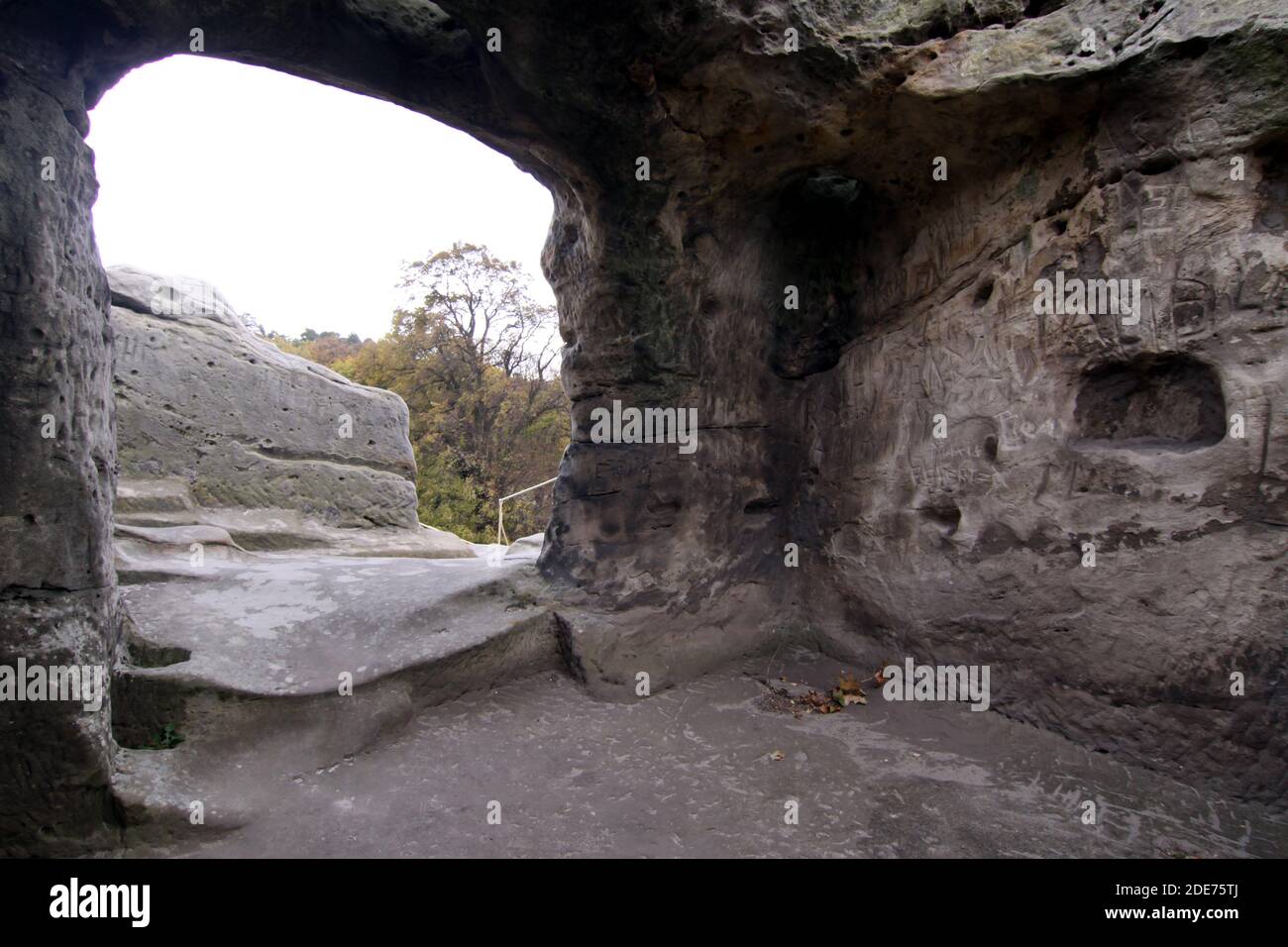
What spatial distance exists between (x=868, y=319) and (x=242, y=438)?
4944 mm

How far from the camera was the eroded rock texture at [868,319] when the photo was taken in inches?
115

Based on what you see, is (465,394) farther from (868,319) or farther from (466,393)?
(868,319)

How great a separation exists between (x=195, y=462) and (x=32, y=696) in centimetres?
356

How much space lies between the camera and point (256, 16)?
11.1 ft

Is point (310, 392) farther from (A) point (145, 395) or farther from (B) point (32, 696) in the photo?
(B) point (32, 696)

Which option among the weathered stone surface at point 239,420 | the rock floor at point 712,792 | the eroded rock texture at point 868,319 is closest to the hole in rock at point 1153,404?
the eroded rock texture at point 868,319

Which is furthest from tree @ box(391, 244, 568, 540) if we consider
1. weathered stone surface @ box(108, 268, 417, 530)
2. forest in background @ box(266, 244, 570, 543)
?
weathered stone surface @ box(108, 268, 417, 530)

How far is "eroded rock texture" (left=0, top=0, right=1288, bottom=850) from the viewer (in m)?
2.92

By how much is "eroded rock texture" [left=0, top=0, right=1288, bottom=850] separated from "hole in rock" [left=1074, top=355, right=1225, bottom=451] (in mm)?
15

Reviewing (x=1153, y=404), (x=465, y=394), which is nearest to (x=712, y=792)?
(x=1153, y=404)

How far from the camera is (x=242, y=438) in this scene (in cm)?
613

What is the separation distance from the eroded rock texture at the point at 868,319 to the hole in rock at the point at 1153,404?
15 millimetres

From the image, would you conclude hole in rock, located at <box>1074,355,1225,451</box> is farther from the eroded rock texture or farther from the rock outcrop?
the rock outcrop

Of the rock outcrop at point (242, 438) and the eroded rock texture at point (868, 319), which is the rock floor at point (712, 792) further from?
the rock outcrop at point (242, 438)
